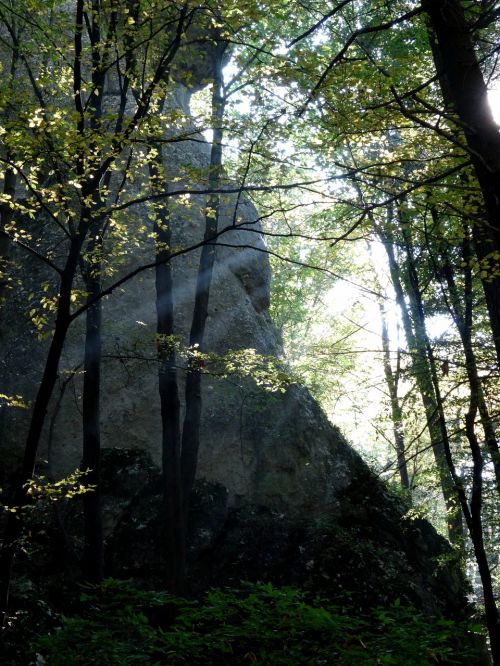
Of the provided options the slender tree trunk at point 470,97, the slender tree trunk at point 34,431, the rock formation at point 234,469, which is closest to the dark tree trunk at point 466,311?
the slender tree trunk at point 470,97

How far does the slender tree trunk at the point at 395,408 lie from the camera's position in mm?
7588

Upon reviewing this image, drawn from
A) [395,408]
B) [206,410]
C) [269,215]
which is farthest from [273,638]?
[206,410]

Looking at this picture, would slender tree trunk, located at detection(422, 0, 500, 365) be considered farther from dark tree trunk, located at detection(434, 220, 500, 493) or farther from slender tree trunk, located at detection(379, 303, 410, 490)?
dark tree trunk, located at detection(434, 220, 500, 493)

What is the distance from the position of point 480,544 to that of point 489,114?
512cm

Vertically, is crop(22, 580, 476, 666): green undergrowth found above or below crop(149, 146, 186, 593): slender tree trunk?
below

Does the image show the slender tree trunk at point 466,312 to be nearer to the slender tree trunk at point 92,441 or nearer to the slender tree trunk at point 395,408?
the slender tree trunk at point 395,408

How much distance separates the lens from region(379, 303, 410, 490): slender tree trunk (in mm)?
7588

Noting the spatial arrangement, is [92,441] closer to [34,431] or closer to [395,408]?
[34,431]

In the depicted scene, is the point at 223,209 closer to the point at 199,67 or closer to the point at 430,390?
the point at 199,67

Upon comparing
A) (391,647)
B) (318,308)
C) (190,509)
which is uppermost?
(318,308)

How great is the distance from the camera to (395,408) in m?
8.86

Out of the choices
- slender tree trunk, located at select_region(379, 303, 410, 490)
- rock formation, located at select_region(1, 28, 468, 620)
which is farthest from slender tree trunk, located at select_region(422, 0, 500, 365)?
rock formation, located at select_region(1, 28, 468, 620)

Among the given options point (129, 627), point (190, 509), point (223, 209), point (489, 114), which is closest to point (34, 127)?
point (489, 114)

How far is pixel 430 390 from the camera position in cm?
840
